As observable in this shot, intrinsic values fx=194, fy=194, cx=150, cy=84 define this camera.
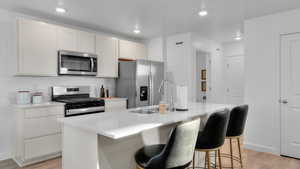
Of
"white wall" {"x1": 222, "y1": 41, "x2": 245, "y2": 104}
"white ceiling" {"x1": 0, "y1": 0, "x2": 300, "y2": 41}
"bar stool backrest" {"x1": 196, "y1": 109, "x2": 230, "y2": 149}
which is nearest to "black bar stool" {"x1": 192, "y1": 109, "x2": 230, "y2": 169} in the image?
"bar stool backrest" {"x1": 196, "y1": 109, "x2": 230, "y2": 149}

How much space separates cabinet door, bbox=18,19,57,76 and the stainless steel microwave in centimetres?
12

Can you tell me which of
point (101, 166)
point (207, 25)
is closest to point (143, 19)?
point (207, 25)

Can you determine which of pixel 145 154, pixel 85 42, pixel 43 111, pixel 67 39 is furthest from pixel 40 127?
pixel 145 154

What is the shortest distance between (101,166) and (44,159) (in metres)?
2.07

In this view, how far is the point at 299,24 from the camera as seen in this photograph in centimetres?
314

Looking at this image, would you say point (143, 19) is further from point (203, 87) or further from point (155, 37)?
point (203, 87)

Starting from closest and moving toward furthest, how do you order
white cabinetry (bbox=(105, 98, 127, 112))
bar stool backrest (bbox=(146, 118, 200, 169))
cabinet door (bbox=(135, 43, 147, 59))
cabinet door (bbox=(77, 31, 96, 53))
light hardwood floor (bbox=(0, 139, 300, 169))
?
bar stool backrest (bbox=(146, 118, 200, 169)) < light hardwood floor (bbox=(0, 139, 300, 169)) < cabinet door (bbox=(77, 31, 96, 53)) < white cabinetry (bbox=(105, 98, 127, 112)) < cabinet door (bbox=(135, 43, 147, 59))

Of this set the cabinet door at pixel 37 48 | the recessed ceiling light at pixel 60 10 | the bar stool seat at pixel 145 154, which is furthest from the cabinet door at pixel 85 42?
the bar stool seat at pixel 145 154

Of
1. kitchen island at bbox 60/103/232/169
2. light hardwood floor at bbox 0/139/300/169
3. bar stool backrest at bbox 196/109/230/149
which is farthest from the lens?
light hardwood floor at bbox 0/139/300/169

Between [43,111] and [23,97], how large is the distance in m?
0.46

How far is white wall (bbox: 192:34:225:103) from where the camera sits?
218 inches

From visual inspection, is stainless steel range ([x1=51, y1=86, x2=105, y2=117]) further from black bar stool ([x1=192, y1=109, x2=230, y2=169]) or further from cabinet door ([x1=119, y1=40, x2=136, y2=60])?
black bar stool ([x1=192, y1=109, x2=230, y2=169])

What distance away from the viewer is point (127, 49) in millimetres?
4711

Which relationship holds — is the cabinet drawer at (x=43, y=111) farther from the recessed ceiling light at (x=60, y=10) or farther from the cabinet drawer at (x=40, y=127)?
the recessed ceiling light at (x=60, y=10)
